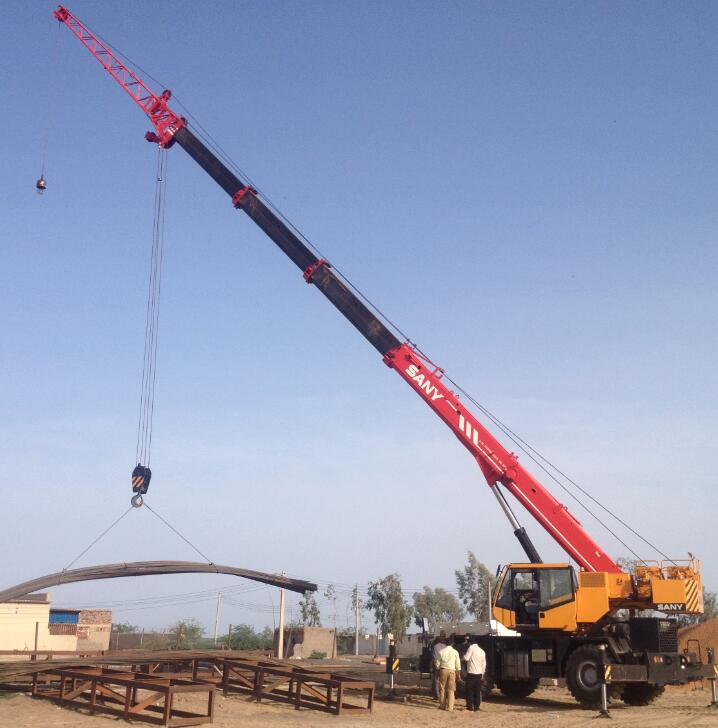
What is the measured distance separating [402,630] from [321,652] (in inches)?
1314

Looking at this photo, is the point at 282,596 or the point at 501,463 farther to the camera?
the point at 282,596

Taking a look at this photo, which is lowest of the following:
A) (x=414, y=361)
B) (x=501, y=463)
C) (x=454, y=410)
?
(x=501, y=463)

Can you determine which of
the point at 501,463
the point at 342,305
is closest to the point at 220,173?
the point at 342,305

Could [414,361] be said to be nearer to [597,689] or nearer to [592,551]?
[592,551]

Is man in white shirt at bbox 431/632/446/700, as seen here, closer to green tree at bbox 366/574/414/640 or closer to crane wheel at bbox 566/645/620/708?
crane wheel at bbox 566/645/620/708

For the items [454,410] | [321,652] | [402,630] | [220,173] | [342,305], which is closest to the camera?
[454,410]

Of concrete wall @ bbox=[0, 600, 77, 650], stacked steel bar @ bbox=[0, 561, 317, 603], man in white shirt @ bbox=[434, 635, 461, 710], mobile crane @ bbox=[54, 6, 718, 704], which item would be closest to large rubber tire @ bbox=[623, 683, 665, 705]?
mobile crane @ bbox=[54, 6, 718, 704]

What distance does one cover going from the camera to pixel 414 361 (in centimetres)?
2580

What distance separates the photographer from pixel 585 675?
20.8 m

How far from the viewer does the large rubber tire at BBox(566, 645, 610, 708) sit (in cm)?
2052

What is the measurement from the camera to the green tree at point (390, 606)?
8075 cm

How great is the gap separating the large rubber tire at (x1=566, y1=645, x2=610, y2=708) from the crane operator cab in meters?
0.93

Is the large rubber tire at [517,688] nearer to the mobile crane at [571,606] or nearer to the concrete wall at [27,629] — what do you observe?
the mobile crane at [571,606]

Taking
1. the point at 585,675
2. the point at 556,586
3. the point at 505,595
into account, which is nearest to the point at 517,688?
the point at 505,595
